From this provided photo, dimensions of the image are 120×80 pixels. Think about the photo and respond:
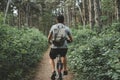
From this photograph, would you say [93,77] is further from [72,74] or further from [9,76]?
[72,74]

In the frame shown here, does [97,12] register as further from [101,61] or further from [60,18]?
[101,61]

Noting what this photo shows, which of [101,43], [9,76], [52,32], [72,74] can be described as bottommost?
[72,74]

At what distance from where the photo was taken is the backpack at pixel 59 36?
8.43 m

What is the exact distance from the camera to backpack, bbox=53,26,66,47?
27.7 ft

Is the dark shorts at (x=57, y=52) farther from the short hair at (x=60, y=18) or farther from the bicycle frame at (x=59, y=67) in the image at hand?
the short hair at (x=60, y=18)

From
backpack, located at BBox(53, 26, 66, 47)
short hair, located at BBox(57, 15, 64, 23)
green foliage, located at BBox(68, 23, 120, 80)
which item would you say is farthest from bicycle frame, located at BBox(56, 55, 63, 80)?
short hair, located at BBox(57, 15, 64, 23)

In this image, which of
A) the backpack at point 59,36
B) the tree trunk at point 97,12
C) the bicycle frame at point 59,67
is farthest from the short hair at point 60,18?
the tree trunk at point 97,12

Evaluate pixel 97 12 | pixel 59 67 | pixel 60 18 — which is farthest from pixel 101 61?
pixel 97 12

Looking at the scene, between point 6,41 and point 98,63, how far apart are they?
3.63 metres

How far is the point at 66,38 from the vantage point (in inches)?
337

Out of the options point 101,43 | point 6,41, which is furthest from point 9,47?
point 101,43

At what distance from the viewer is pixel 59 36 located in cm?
842

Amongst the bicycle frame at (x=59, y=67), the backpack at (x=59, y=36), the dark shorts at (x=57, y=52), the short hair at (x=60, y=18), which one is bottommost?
the bicycle frame at (x=59, y=67)

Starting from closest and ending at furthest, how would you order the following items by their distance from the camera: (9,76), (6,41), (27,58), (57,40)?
1. (57,40)
2. (9,76)
3. (6,41)
4. (27,58)
